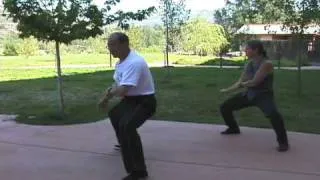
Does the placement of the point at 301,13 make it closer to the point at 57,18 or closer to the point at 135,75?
the point at 57,18

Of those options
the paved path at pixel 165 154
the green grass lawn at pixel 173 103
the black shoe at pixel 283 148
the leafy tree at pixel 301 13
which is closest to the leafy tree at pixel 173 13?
the green grass lawn at pixel 173 103

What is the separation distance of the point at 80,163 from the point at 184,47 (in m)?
44.9

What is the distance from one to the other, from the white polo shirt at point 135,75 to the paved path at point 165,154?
0.96 meters

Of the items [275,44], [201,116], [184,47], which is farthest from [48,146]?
[184,47]

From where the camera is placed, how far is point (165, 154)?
809cm

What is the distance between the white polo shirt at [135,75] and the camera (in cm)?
657

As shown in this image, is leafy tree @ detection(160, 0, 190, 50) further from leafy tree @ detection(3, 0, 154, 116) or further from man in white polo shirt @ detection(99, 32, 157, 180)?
man in white polo shirt @ detection(99, 32, 157, 180)

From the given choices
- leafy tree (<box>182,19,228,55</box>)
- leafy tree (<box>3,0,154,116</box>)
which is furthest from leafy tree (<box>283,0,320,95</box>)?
leafy tree (<box>182,19,228,55</box>)

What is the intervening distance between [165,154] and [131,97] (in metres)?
1.44

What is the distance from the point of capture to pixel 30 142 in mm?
9000

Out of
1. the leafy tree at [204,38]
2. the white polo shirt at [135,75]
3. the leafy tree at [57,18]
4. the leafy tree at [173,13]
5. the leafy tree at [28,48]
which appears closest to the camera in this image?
the white polo shirt at [135,75]

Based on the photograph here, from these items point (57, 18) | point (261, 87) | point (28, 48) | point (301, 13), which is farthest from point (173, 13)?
point (28, 48)

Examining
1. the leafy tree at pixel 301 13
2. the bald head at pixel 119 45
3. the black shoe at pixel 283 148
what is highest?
the leafy tree at pixel 301 13

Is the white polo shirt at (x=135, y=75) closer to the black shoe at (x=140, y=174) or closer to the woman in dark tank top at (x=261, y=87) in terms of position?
the black shoe at (x=140, y=174)
